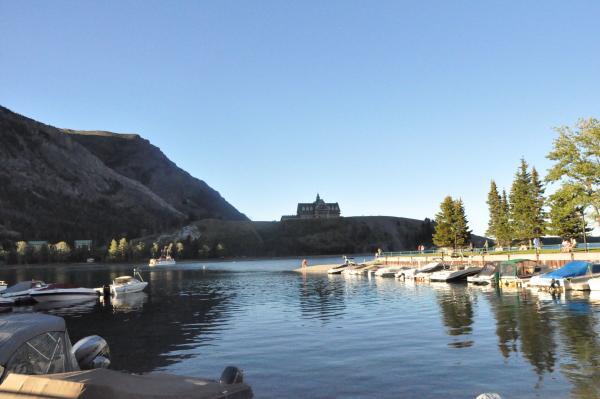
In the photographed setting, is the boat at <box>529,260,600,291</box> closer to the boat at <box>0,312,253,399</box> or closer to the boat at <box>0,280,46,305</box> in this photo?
the boat at <box>0,312,253,399</box>

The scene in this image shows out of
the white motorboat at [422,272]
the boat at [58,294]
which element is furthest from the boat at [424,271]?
the boat at [58,294]

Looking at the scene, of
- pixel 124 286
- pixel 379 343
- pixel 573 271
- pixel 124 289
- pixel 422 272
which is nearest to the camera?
pixel 379 343

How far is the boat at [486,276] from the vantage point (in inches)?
2378

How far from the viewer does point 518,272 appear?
56438 millimetres

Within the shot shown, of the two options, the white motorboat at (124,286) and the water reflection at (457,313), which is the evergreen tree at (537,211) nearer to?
the water reflection at (457,313)

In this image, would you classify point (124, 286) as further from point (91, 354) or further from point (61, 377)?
point (61, 377)

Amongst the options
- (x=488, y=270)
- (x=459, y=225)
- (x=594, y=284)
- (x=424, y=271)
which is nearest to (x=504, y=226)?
(x=459, y=225)

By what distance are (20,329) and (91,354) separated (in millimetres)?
6544

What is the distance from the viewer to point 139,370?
75.0 feet

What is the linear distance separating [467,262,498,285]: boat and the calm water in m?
10.3

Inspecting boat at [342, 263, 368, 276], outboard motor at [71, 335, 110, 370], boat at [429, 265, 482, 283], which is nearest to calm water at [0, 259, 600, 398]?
outboard motor at [71, 335, 110, 370]

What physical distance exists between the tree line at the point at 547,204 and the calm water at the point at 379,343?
1019 inches

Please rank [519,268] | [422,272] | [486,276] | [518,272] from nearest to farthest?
[518,272]
[519,268]
[486,276]
[422,272]

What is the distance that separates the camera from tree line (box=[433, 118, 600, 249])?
6631 cm
